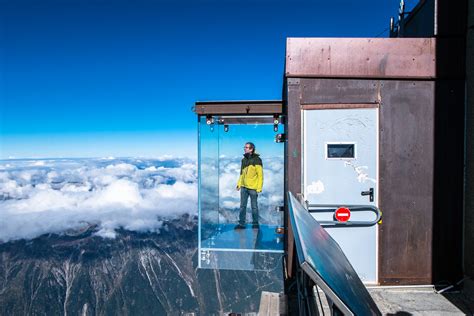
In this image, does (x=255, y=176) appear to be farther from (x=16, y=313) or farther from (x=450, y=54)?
(x=16, y=313)

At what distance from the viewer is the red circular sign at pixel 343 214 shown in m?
4.67

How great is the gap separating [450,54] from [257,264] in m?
4.80

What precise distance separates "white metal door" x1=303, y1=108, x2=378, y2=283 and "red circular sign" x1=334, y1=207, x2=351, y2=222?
8 cm

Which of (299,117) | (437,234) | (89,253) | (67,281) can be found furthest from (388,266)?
(67,281)

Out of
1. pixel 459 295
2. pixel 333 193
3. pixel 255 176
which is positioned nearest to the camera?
pixel 459 295

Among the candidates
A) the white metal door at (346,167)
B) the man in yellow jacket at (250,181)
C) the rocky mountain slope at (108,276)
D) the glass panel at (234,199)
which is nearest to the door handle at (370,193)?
the white metal door at (346,167)

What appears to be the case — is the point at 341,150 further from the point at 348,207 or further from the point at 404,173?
the point at 404,173

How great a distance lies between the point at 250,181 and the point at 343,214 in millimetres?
3394

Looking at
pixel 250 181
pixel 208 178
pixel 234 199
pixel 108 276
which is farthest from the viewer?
pixel 108 276

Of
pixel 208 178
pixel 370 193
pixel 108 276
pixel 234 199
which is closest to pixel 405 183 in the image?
pixel 370 193

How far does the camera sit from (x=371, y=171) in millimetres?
4676

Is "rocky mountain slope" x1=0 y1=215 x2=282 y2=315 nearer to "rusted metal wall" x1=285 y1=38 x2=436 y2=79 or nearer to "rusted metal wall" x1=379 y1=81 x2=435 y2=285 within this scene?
"rusted metal wall" x1=379 y1=81 x2=435 y2=285

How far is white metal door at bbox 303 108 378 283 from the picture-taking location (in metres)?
4.68

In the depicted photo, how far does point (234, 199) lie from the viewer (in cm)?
808
